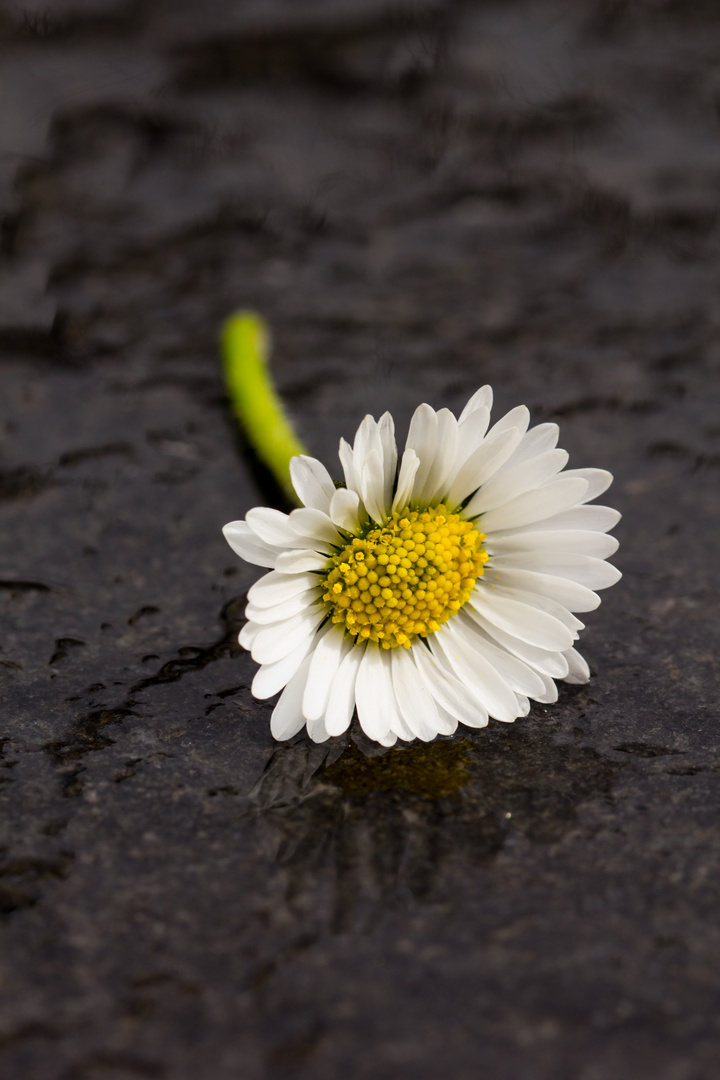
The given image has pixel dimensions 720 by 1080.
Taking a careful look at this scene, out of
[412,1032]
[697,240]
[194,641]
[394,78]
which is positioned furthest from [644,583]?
[394,78]

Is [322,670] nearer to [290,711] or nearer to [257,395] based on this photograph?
[290,711]

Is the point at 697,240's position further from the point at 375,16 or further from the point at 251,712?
the point at 251,712

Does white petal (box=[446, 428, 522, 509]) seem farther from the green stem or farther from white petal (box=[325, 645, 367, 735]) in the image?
the green stem

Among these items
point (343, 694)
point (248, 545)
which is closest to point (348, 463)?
point (248, 545)

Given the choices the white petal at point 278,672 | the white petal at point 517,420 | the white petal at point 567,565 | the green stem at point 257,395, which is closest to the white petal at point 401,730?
the white petal at point 278,672

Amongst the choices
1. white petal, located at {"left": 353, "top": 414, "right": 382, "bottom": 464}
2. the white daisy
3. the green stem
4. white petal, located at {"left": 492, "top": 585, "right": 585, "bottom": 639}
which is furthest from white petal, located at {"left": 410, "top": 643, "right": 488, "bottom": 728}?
the green stem

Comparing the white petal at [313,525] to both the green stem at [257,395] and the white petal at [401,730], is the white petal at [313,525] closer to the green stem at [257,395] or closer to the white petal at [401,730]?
the white petal at [401,730]
